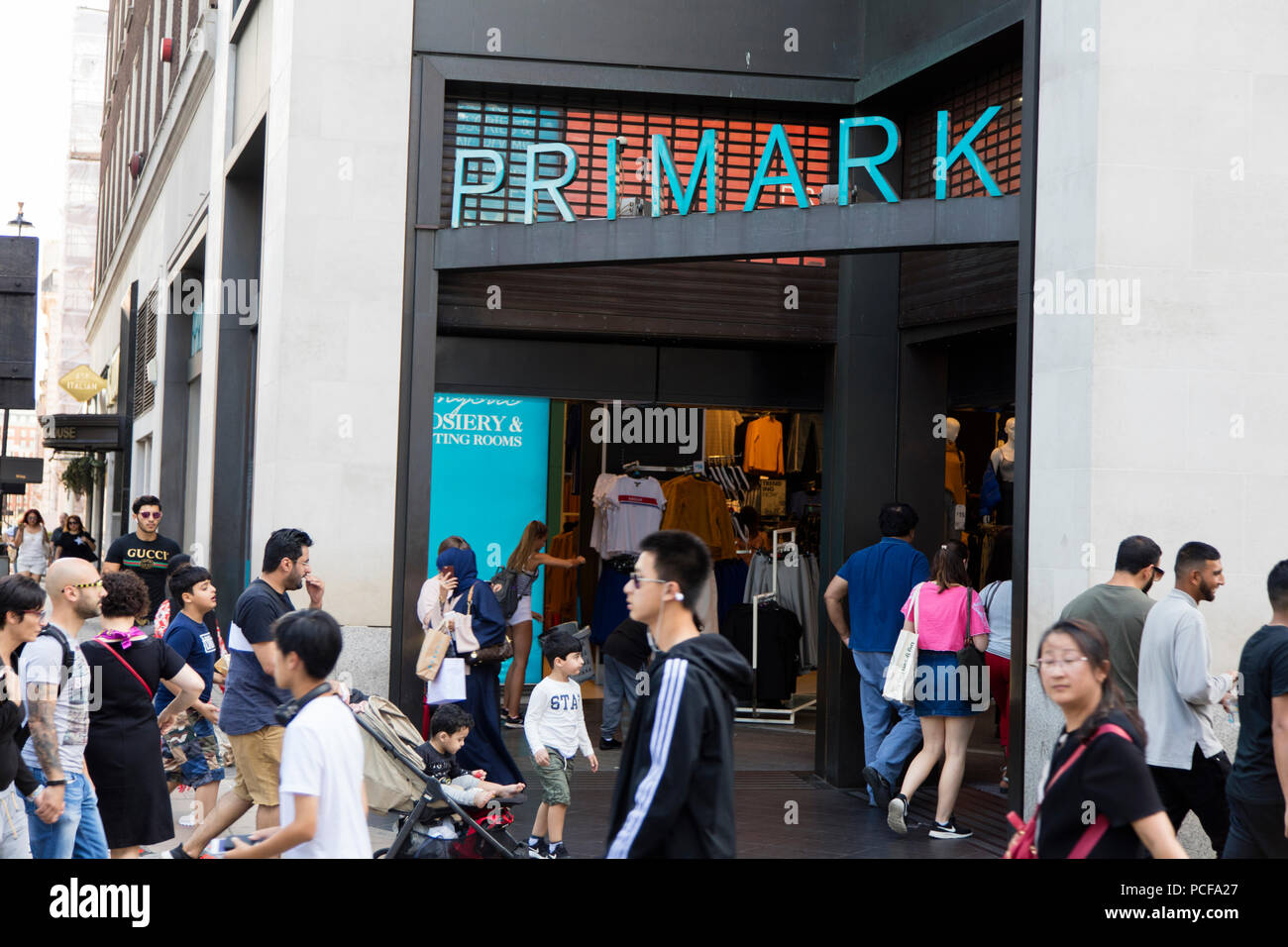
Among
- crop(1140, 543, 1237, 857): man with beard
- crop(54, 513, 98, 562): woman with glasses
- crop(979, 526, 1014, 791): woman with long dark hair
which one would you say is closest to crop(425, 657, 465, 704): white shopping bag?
crop(979, 526, 1014, 791): woman with long dark hair

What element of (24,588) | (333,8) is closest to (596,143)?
(333,8)

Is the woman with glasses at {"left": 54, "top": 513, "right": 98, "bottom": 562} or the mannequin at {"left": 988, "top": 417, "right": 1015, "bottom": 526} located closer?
the mannequin at {"left": 988, "top": 417, "right": 1015, "bottom": 526}

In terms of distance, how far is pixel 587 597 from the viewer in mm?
15547

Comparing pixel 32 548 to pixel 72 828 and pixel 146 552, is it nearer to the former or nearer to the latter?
pixel 146 552

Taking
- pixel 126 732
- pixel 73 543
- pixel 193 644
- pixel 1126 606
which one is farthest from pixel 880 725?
pixel 73 543

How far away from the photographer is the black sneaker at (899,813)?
8.73 metres

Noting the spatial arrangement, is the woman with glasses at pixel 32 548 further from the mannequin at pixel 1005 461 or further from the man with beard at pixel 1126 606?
the man with beard at pixel 1126 606

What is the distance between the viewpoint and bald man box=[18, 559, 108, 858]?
5.41 m

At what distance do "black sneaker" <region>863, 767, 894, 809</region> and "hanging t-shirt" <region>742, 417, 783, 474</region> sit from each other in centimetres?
A: 609

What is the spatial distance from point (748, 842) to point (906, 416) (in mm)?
3677

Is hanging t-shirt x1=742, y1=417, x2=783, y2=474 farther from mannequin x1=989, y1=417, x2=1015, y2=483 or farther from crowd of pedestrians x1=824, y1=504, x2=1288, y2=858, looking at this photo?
crowd of pedestrians x1=824, y1=504, x2=1288, y2=858

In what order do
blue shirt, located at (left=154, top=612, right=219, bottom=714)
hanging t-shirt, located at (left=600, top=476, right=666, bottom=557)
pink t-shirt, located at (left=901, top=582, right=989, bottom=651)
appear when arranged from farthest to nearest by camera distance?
1. hanging t-shirt, located at (left=600, top=476, right=666, bottom=557)
2. pink t-shirt, located at (left=901, top=582, right=989, bottom=651)
3. blue shirt, located at (left=154, top=612, right=219, bottom=714)

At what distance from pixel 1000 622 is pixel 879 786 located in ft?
5.88

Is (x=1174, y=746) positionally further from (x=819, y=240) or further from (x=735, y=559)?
(x=735, y=559)
